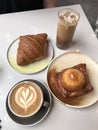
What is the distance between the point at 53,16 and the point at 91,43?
22 cm

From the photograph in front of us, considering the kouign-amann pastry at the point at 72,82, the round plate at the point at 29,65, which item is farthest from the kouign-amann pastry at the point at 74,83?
the round plate at the point at 29,65

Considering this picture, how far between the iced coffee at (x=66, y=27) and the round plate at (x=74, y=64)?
0.05 m

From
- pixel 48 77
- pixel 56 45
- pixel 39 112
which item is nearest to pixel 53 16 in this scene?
pixel 56 45

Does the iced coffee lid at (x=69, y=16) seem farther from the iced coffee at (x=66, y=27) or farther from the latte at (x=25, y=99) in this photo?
the latte at (x=25, y=99)

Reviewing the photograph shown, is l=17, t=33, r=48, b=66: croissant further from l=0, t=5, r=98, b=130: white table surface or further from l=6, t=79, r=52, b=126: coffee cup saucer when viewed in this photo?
l=6, t=79, r=52, b=126: coffee cup saucer

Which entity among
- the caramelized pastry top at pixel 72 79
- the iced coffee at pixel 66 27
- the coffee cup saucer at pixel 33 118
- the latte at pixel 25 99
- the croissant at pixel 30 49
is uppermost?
the iced coffee at pixel 66 27

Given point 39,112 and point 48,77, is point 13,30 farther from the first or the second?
point 39,112

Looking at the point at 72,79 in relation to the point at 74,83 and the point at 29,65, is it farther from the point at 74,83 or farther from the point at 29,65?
the point at 29,65

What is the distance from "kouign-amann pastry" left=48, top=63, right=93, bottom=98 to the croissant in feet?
0.37

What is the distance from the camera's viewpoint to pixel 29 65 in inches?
32.0

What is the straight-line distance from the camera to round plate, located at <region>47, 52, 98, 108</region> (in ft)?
2.36

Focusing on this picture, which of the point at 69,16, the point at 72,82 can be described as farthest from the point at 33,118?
the point at 69,16

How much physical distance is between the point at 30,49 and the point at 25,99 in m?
0.20

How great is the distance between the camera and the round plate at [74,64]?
0.72 m
